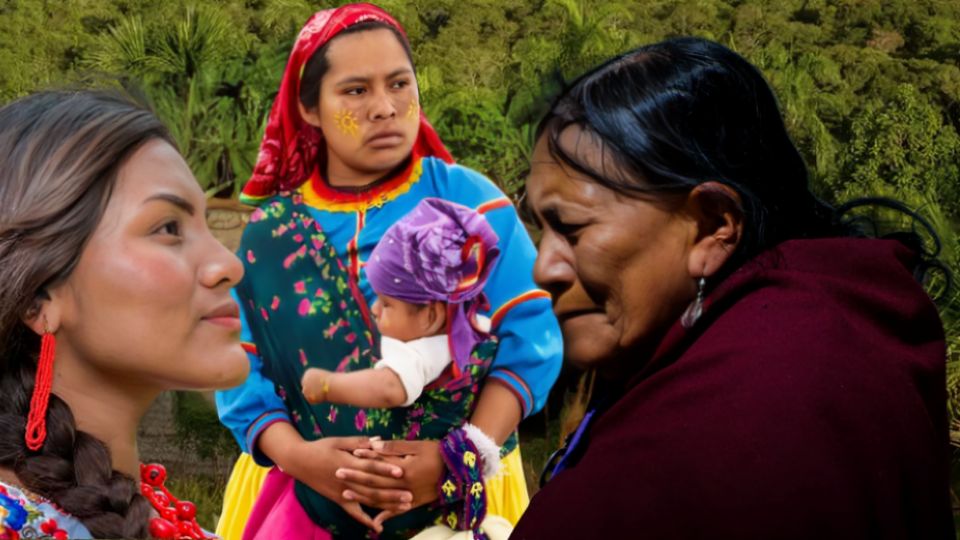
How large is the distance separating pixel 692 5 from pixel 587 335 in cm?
202

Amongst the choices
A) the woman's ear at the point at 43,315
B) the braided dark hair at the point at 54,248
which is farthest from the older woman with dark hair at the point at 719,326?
the woman's ear at the point at 43,315

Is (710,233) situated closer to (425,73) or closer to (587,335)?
(587,335)

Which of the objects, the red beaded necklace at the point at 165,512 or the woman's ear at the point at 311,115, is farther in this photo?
the woman's ear at the point at 311,115

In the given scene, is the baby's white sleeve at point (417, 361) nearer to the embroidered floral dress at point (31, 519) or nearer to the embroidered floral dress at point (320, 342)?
the embroidered floral dress at point (320, 342)

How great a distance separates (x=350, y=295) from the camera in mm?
2826

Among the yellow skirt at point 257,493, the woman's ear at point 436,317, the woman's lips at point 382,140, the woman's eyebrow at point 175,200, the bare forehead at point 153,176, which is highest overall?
the bare forehead at point 153,176

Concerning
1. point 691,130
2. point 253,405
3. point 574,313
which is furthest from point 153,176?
point 253,405

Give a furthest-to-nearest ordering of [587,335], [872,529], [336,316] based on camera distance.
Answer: [336,316], [587,335], [872,529]

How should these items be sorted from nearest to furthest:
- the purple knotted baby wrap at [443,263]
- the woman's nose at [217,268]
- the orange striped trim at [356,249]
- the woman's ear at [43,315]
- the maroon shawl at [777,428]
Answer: the maroon shawl at [777,428]
the woman's ear at [43,315]
the woman's nose at [217,268]
the purple knotted baby wrap at [443,263]
the orange striped trim at [356,249]

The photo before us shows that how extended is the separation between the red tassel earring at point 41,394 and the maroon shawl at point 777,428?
2.23 ft

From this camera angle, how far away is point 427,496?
286 centimetres

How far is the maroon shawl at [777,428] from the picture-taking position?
1.44 meters

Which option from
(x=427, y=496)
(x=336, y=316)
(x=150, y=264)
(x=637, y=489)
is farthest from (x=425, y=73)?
(x=637, y=489)

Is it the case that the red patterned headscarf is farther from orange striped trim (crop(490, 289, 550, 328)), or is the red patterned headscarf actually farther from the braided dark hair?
the braided dark hair
